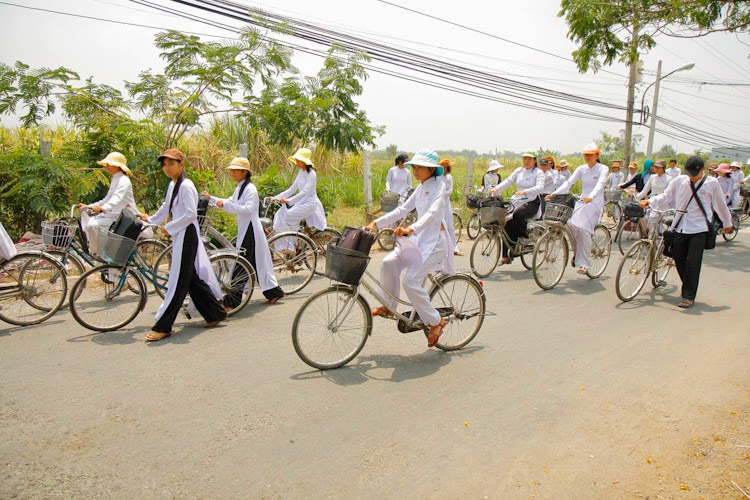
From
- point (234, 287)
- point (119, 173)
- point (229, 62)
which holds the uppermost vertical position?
point (229, 62)

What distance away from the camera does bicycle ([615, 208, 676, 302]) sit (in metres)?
7.23

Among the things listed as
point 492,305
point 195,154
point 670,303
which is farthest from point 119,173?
point 195,154

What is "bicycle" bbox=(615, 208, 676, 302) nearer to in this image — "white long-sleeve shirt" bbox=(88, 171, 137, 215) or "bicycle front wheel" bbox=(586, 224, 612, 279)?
"bicycle front wheel" bbox=(586, 224, 612, 279)

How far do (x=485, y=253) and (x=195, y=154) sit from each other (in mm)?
9267

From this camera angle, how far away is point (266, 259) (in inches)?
261

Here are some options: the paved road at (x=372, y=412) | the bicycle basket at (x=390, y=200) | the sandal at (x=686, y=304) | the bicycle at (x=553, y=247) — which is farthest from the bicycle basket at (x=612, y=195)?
the paved road at (x=372, y=412)

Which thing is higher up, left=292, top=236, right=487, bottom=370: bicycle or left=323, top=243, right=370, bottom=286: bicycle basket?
left=323, top=243, right=370, bottom=286: bicycle basket

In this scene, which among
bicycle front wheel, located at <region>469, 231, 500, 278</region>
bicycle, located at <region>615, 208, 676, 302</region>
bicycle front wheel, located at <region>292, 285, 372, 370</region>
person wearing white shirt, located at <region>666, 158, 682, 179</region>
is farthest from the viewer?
person wearing white shirt, located at <region>666, 158, 682, 179</region>

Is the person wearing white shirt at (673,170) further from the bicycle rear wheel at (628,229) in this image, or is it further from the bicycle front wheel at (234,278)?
the bicycle front wheel at (234,278)

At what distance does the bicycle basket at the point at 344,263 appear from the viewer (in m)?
4.24

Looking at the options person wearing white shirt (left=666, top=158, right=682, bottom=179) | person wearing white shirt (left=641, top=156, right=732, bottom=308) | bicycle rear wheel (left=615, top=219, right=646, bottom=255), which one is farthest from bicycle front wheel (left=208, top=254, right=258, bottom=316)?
person wearing white shirt (left=666, top=158, right=682, bottom=179)

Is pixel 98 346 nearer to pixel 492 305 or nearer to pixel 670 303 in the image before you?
pixel 492 305

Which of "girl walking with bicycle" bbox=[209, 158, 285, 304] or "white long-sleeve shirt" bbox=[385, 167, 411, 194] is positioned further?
"white long-sleeve shirt" bbox=[385, 167, 411, 194]

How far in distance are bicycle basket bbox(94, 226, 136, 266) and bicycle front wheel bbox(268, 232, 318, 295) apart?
2.10 meters
